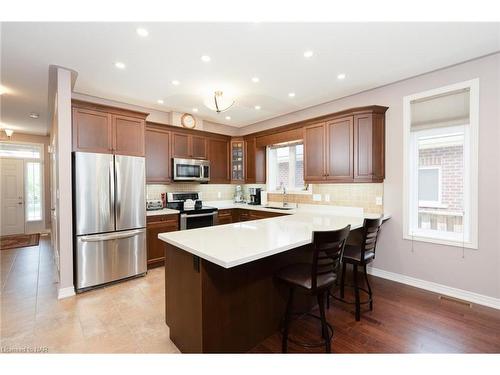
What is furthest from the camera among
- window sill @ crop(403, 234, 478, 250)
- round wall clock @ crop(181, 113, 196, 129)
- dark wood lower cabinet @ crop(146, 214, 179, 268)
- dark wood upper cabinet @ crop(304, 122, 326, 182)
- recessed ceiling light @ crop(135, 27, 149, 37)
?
round wall clock @ crop(181, 113, 196, 129)

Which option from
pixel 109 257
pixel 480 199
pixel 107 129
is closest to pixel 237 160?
pixel 107 129

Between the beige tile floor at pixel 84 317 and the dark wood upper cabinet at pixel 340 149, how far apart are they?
3.01 metres

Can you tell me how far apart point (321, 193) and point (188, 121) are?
3.00 m

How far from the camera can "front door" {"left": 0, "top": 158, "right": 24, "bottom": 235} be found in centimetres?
608

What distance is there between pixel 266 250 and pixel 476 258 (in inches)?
109

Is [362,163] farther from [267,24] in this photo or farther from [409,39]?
[267,24]

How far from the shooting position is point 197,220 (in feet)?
14.1

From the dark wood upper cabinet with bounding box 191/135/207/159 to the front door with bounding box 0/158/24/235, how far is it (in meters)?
5.17

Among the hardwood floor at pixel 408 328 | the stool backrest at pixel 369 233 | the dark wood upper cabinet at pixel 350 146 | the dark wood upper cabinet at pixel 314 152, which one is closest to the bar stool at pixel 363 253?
the stool backrest at pixel 369 233

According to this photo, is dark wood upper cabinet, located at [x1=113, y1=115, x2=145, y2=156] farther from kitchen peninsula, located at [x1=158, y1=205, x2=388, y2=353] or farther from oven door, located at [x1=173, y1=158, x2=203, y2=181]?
kitchen peninsula, located at [x1=158, y1=205, x2=388, y2=353]

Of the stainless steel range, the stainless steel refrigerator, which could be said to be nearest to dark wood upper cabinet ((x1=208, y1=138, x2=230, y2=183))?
the stainless steel range

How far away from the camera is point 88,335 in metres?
2.11

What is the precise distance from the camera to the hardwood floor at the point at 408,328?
194 centimetres
